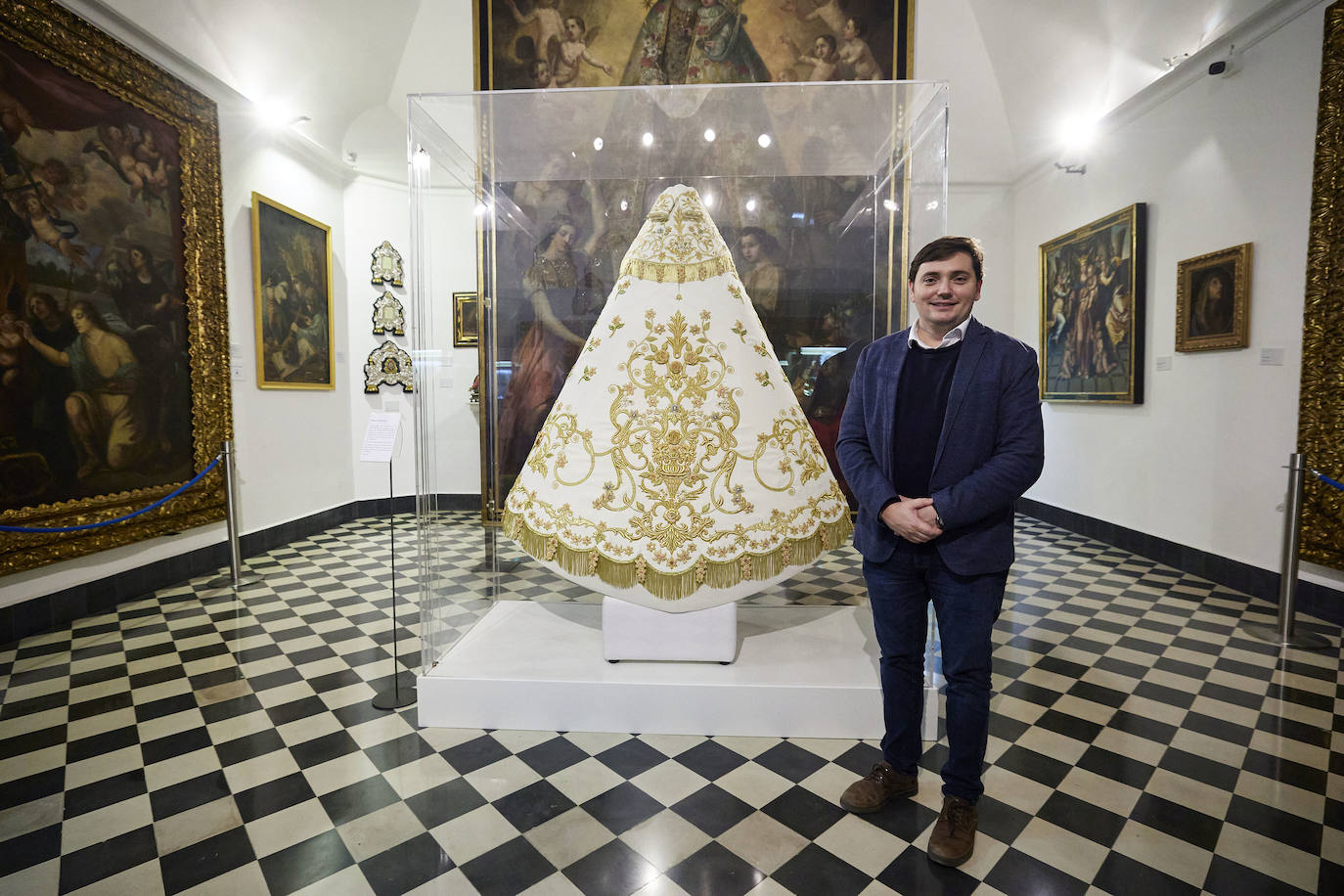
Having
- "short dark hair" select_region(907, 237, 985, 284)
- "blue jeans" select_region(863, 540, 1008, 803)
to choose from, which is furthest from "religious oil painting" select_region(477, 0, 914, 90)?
"blue jeans" select_region(863, 540, 1008, 803)

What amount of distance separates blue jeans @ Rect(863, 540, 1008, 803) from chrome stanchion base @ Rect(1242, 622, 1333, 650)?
3324 millimetres

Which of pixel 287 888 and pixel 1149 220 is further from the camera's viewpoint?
pixel 1149 220

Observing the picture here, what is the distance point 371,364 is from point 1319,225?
8902mm

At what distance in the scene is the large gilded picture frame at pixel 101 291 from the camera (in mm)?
4164

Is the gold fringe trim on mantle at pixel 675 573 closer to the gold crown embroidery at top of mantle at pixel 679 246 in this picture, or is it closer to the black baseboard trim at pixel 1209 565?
the gold crown embroidery at top of mantle at pixel 679 246

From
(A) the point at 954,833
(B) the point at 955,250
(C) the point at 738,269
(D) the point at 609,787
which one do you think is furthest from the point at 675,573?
(C) the point at 738,269

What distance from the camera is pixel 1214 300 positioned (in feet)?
17.9

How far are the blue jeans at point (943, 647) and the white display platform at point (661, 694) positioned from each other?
19.0 inches

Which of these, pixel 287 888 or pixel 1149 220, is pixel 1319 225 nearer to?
pixel 1149 220

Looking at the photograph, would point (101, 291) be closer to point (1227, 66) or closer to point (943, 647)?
point (943, 647)

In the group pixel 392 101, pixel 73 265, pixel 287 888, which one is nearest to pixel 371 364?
pixel 392 101

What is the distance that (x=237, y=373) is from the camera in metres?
6.21

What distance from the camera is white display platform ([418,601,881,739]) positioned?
2887mm

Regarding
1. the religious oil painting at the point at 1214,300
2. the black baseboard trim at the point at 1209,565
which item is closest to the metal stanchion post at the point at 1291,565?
the black baseboard trim at the point at 1209,565
